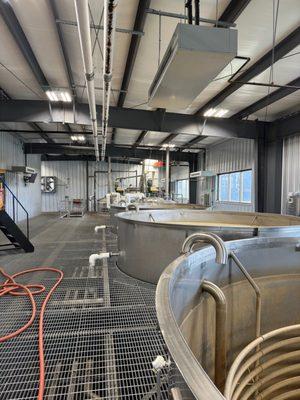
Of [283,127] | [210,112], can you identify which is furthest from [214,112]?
[283,127]

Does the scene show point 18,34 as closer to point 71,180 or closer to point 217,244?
point 217,244

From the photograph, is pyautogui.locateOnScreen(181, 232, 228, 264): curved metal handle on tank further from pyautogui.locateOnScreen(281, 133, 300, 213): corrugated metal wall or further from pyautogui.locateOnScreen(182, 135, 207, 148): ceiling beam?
pyautogui.locateOnScreen(182, 135, 207, 148): ceiling beam

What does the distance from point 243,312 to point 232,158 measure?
6303 millimetres

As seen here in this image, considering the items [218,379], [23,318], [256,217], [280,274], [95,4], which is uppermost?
[95,4]

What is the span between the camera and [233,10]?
240 centimetres

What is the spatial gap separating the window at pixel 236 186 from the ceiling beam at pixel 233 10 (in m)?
4.73

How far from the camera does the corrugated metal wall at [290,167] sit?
5.02 metres

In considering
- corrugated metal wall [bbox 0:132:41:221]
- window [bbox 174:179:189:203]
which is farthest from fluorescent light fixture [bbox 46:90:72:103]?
window [bbox 174:179:189:203]

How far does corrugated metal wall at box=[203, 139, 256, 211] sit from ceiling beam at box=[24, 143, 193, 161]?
133cm

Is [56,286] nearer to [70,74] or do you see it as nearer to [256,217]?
[256,217]

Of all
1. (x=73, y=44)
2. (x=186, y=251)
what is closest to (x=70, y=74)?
(x=73, y=44)

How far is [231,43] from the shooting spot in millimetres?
1684

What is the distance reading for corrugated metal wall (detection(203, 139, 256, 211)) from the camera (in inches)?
261

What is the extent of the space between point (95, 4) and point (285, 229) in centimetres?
261
